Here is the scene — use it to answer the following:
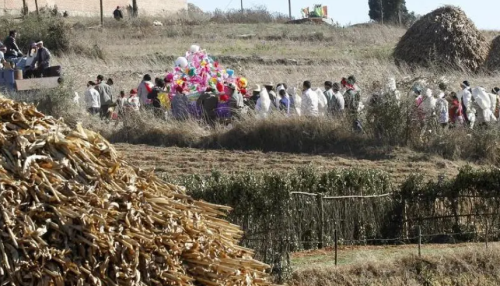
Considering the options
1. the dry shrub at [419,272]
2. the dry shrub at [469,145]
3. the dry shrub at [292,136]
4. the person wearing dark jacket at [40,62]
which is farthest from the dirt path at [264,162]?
the person wearing dark jacket at [40,62]

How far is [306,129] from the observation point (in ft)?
68.2

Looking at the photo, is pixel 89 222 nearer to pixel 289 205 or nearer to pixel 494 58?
pixel 289 205

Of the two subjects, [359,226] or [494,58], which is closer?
[359,226]

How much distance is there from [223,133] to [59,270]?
636 inches

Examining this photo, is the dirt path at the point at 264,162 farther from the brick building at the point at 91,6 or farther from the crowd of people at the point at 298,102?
the brick building at the point at 91,6

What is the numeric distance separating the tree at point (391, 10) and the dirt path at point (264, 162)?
51587 mm

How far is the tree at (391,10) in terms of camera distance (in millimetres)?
72312

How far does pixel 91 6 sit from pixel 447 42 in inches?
1345

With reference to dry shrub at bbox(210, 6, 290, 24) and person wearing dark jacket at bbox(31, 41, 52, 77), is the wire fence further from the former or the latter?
dry shrub at bbox(210, 6, 290, 24)

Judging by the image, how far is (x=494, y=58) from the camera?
3475 cm

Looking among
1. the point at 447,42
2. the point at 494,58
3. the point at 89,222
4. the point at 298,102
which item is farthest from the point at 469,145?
the point at 89,222

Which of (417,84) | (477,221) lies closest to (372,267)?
(477,221)

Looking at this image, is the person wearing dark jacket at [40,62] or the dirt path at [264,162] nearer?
the dirt path at [264,162]

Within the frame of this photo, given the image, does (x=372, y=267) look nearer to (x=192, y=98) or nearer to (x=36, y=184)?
(x=36, y=184)
